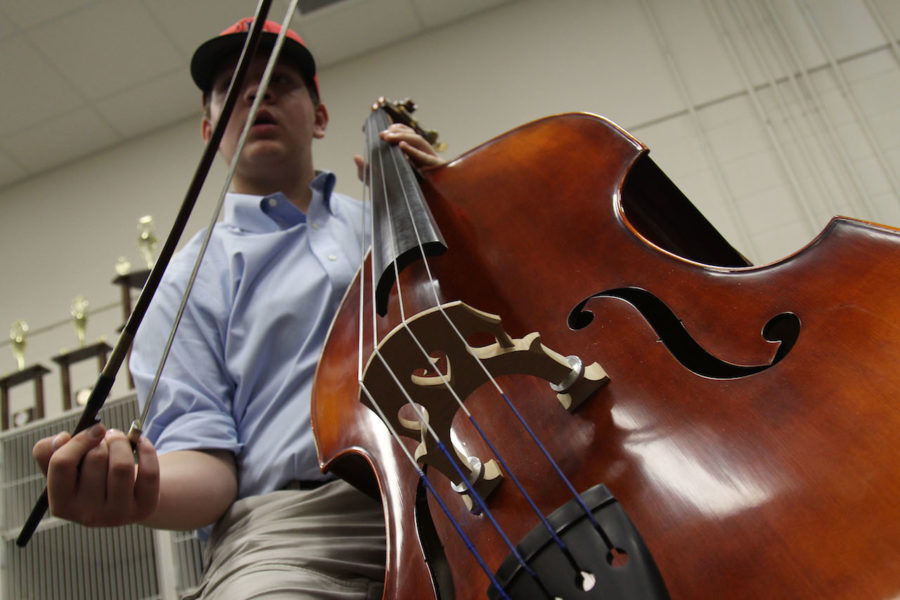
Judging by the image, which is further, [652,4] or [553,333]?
[652,4]

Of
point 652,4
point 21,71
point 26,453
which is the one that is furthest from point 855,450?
point 21,71

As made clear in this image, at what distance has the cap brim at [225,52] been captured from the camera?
97cm

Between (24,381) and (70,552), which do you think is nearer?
(70,552)

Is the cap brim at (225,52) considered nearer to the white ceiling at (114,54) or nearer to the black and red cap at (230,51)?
the black and red cap at (230,51)

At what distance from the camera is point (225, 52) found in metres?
0.98

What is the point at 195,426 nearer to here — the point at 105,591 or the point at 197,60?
the point at 197,60

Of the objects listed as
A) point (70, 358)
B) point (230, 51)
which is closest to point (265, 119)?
point (230, 51)

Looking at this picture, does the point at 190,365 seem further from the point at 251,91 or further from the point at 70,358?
the point at 70,358

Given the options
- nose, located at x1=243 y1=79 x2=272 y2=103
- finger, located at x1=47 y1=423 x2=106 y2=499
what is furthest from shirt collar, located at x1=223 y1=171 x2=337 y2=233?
finger, located at x1=47 y1=423 x2=106 y2=499

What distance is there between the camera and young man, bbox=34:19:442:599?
22.1 inches

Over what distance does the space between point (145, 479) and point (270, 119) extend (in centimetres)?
58

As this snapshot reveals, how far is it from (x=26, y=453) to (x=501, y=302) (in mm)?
1665

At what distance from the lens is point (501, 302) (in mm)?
539

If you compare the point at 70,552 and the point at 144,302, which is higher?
the point at 144,302
